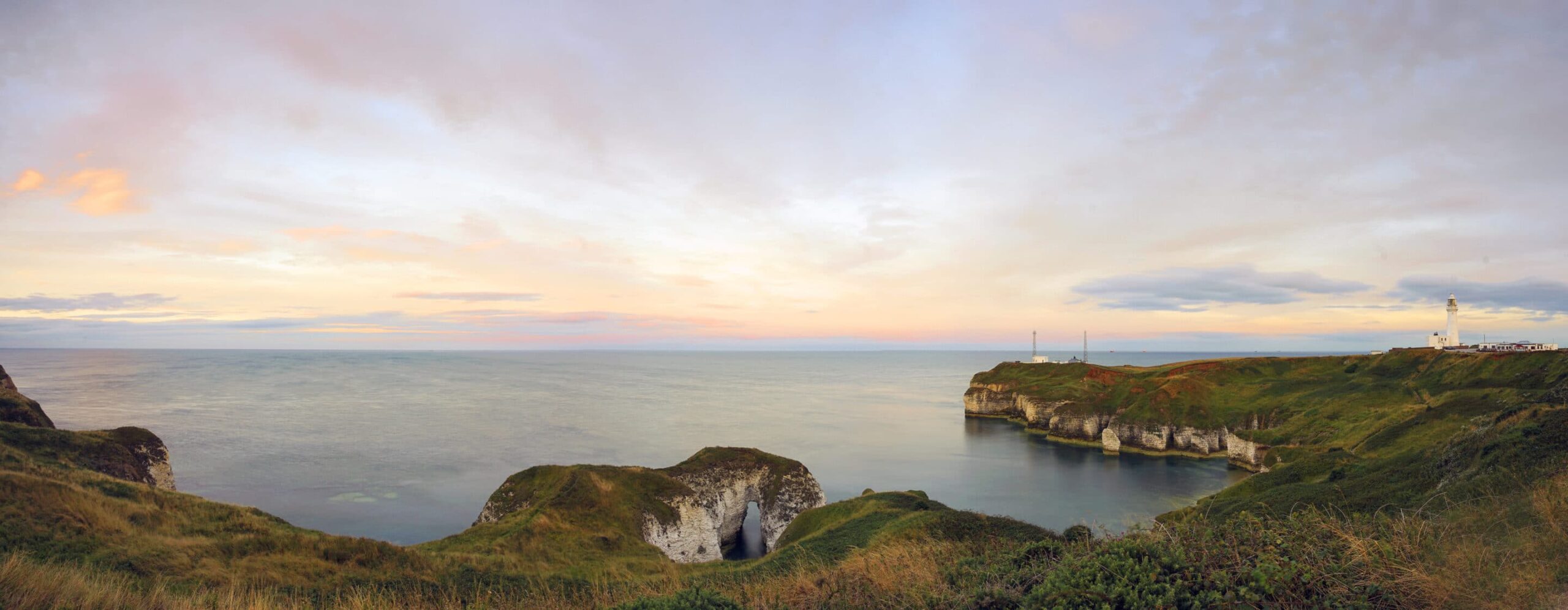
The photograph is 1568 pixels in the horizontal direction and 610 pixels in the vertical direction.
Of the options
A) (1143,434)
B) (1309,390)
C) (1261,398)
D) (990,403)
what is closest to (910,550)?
(1143,434)

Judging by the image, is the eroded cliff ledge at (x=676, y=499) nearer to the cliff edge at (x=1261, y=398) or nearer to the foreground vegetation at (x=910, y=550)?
the foreground vegetation at (x=910, y=550)

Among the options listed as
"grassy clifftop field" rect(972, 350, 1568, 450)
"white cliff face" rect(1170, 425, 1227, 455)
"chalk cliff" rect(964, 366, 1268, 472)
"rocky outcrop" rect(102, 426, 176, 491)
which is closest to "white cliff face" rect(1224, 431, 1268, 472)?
"chalk cliff" rect(964, 366, 1268, 472)

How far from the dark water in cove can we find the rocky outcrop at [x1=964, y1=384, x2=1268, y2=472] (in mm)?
2714

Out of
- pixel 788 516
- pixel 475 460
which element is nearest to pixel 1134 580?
pixel 788 516

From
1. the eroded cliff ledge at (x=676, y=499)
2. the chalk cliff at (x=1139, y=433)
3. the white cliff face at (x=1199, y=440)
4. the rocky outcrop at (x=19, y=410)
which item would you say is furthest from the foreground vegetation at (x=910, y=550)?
the white cliff face at (x=1199, y=440)

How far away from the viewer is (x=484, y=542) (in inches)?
1347

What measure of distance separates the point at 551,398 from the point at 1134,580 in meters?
162

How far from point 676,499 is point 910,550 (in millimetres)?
30182

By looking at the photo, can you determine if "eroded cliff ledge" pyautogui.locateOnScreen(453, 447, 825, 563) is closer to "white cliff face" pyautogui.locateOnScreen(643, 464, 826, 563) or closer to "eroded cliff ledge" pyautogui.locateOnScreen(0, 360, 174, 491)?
"white cliff face" pyautogui.locateOnScreen(643, 464, 826, 563)

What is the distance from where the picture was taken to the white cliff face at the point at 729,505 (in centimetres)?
4547

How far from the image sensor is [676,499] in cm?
4581

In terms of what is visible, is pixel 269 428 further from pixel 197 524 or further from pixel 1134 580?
pixel 1134 580

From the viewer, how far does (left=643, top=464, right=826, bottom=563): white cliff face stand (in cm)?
4547

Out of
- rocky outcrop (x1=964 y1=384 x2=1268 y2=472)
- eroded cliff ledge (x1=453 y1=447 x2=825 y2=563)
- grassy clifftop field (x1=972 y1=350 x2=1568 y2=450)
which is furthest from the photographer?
rocky outcrop (x1=964 y1=384 x2=1268 y2=472)
